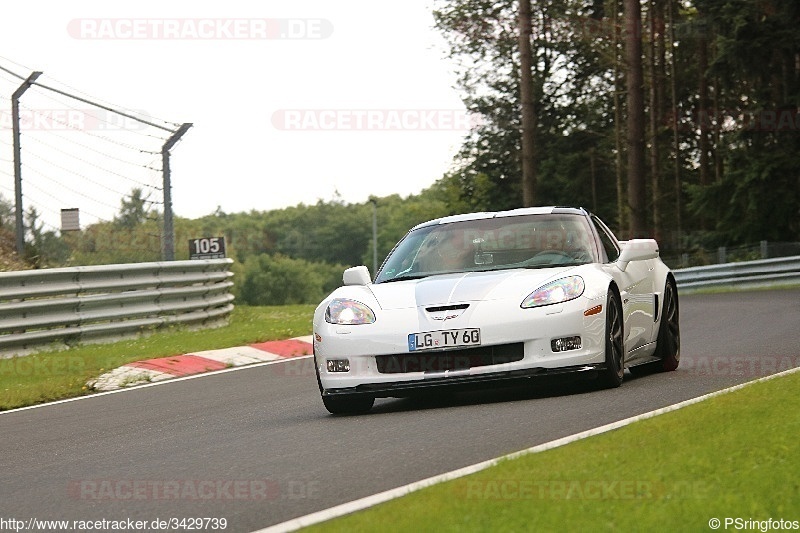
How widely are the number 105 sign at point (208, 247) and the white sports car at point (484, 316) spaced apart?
42.1 feet

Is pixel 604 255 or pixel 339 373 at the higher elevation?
pixel 604 255

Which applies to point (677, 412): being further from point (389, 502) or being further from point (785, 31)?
point (785, 31)

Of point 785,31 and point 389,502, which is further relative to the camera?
point 785,31

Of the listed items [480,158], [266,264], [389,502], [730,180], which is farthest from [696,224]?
[266,264]

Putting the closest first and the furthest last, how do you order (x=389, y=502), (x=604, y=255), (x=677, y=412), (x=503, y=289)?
(x=389, y=502) → (x=677, y=412) → (x=503, y=289) → (x=604, y=255)

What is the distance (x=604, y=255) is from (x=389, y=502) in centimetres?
523

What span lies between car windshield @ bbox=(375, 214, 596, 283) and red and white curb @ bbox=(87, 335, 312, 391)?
414 centimetres

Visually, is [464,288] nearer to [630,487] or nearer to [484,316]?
[484,316]

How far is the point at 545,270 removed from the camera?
948cm

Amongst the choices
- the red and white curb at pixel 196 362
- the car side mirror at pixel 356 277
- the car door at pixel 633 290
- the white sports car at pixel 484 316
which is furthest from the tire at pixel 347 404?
the red and white curb at pixel 196 362

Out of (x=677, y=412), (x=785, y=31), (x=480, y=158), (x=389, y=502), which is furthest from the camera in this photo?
(x=480, y=158)

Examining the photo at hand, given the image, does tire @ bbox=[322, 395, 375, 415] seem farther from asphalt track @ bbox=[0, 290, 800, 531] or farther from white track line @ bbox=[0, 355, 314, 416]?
white track line @ bbox=[0, 355, 314, 416]

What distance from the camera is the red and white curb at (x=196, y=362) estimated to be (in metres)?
13.3

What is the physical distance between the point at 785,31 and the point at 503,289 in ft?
88.8
